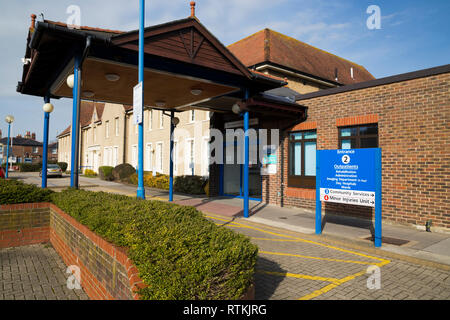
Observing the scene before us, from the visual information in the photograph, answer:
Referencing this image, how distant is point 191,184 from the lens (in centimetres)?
1750

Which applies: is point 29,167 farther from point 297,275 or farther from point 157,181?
point 297,275

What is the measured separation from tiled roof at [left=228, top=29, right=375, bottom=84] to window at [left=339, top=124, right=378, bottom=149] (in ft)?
33.2

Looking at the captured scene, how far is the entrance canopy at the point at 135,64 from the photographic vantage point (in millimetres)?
7453

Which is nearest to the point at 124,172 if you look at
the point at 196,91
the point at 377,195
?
the point at 196,91

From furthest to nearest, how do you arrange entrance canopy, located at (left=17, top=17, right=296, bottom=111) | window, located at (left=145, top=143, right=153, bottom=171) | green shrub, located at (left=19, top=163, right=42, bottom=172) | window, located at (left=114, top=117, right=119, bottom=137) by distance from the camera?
green shrub, located at (left=19, top=163, right=42, bottom=172) → window, located at (left=114, top=117, right=119, bottom=137) → window, located at (left=145, top=143, right=153, bottom=171) → entrance canopy, located at (left=17, top=17, right=296, bottom=111)

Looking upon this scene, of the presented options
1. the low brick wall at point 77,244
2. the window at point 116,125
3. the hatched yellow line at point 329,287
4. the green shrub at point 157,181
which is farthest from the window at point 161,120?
the hatched yellow line at point 329,287

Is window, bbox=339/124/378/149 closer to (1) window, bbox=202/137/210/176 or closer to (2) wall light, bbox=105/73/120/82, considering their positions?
(2) wall light, bbox=105/73/120/82

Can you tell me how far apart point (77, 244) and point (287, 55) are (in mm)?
20227

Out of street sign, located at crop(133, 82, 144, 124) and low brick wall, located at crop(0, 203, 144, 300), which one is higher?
street sign, located at crop(133, 82, 144, 124)

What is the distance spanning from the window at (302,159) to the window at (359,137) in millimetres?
1255

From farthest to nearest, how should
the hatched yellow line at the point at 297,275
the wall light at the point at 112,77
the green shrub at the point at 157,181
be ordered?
the green shrub at the point at 157,181 < the wall light at the point at 112,77 < the hatched yellow line at the point at 297,275

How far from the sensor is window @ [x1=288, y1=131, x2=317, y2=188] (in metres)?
11.8

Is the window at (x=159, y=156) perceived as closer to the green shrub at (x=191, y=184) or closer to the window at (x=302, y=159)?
the green shrub at (x=191, y=184)

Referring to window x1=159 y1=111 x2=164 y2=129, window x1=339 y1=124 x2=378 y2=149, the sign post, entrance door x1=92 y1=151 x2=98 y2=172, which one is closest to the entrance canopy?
window x1=339 y1=124 x2=378 y2=149
